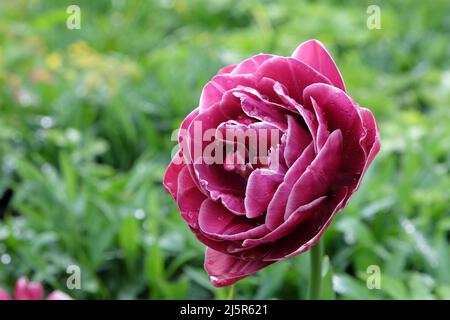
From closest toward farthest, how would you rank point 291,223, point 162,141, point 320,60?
point 291,223
point 320,60
point 162,141

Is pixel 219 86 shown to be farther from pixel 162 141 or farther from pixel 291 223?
pixel 162 141

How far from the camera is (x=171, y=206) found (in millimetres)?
2189

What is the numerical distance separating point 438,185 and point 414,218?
12 cm

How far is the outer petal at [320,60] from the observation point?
1006mm

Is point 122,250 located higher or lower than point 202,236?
lower

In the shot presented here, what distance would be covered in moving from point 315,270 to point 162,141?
5.25 ft

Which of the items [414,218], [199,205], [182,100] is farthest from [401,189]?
[199,205]

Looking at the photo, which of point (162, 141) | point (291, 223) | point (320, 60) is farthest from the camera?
point (162, 141)

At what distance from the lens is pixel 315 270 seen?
1.08 meters

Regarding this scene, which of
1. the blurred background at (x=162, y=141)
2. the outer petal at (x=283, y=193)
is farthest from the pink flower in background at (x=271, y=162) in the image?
the blurred background at (x=162, y=141)

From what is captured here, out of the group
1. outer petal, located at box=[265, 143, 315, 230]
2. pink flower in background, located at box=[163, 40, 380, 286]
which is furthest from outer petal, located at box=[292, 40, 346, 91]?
outer petal, located at box=[265, 143, 315, 230]

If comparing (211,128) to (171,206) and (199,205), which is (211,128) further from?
(171,206)

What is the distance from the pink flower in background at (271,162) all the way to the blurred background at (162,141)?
0.34 metres

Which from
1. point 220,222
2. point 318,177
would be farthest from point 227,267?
point 318,177
